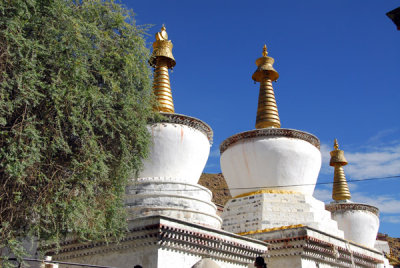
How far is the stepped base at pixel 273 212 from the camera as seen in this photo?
16547 millimetres

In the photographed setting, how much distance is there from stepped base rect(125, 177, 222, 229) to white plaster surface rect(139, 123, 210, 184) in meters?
0.41

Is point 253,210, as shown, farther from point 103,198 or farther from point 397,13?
point 397,13

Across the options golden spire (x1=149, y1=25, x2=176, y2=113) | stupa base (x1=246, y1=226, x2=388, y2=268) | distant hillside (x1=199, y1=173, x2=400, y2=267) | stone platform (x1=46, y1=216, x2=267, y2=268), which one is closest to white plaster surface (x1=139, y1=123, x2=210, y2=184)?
golden spire (x1=149, y1=25, x2=176, y2=113)

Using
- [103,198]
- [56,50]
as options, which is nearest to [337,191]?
[103,198]

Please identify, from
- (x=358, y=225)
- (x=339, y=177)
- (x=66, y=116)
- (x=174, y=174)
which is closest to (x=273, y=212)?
(x=174, y=174)

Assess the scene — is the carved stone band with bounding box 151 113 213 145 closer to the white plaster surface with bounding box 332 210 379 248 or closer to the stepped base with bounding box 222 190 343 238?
the stepped base with bounding box 222 190 343 238

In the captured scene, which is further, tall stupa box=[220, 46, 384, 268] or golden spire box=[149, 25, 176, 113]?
golden spire box=[149, 25, 176, 113]

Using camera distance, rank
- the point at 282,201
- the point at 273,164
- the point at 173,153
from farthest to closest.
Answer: the point at 273,164 → the point at 282,201 → the point at 173,153

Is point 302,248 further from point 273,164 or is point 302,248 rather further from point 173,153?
point 173,153

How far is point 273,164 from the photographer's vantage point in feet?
59.6

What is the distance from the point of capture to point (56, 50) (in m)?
9.31

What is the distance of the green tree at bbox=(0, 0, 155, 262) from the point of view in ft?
28.1

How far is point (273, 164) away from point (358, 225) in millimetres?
8518

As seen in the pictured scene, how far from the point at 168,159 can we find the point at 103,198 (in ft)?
15.5
